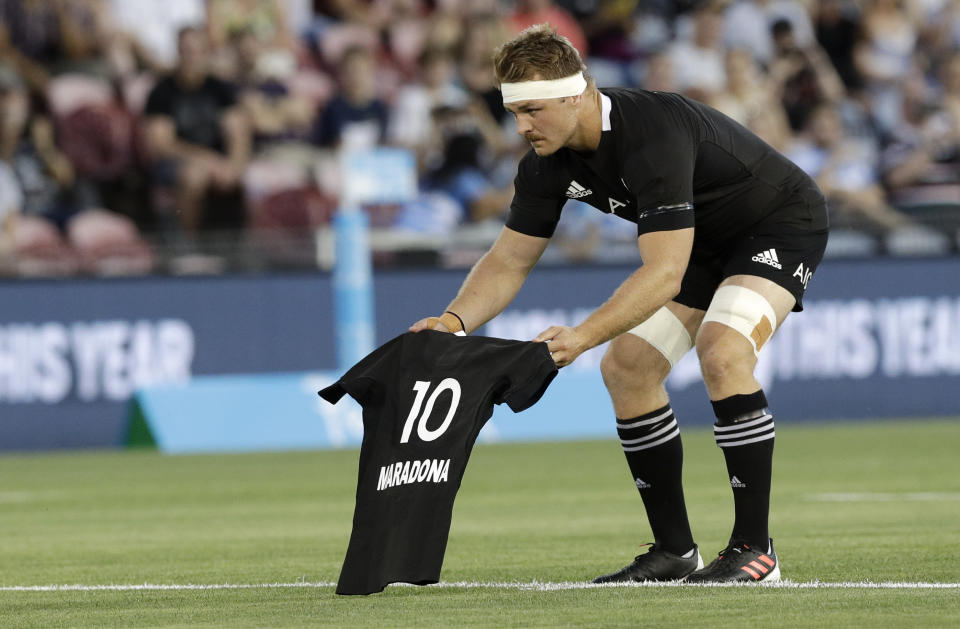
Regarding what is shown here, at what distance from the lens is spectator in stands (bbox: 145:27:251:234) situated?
1606 centimetres

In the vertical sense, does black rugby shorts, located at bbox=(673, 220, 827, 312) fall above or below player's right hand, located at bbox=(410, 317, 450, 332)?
above

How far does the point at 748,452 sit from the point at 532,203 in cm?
125

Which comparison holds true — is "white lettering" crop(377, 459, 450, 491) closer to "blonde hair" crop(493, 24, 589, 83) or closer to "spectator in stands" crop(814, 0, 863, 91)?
"blonde hair" crop(493, 24, 589, 83)

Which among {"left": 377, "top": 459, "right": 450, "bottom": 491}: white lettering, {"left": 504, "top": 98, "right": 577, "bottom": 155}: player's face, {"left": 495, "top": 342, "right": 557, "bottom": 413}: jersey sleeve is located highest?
{"left": 504, "top": 98, "right": 577, "bottom": 155}: player's face

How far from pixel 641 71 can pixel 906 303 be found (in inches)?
152

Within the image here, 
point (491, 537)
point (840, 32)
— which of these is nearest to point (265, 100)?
point (840, 32)

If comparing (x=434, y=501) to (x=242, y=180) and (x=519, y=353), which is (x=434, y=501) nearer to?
(x=519, y=353)

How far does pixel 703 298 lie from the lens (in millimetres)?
7059

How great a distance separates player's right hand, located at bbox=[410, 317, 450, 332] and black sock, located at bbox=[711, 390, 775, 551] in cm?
106

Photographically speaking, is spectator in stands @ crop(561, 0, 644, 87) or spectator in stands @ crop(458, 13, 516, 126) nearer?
spectator in stands @ crop(458, 13, 516, 126)

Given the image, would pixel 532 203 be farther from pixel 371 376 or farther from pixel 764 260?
pixel 371 376

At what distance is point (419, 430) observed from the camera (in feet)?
19.9

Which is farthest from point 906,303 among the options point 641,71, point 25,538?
point 25,538

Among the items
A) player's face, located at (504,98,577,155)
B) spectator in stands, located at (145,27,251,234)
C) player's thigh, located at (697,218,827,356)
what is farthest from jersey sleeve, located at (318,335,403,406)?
spectator in stands, located at (145,27,251,234)
